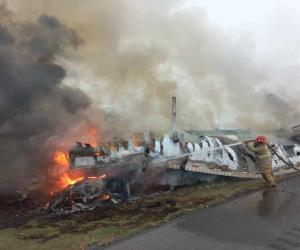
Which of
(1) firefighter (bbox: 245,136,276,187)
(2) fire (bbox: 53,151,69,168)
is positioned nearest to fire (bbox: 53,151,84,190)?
(2) fire (bbox: 53,151,69,168)

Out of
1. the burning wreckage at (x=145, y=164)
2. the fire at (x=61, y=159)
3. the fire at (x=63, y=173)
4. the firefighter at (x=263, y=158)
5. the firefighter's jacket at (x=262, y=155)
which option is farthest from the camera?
the fire at (x=61, y=159)

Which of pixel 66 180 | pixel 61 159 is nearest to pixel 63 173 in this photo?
pixel 66 180

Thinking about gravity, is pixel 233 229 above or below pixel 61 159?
below

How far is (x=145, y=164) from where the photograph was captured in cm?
1073

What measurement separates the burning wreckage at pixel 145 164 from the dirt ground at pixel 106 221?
33.0 inches

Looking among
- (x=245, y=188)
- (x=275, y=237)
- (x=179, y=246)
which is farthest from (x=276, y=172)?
(x=179, y=246)

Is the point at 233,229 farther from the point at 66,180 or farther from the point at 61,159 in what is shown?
the point at 61,159

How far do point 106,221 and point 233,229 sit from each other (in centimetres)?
234

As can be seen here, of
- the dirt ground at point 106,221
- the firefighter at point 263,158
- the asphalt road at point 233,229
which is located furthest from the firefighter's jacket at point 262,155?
the asphalt road at point 233,229

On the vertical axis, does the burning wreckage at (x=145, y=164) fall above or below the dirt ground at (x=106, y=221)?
above

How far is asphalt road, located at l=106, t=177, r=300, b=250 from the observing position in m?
5.52

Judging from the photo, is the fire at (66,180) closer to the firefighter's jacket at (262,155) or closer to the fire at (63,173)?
the fire at (63,173)

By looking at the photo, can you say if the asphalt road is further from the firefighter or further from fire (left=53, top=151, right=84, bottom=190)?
fire (left=53, top=151, right=84, bottom=190)

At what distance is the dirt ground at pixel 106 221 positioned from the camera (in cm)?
612
